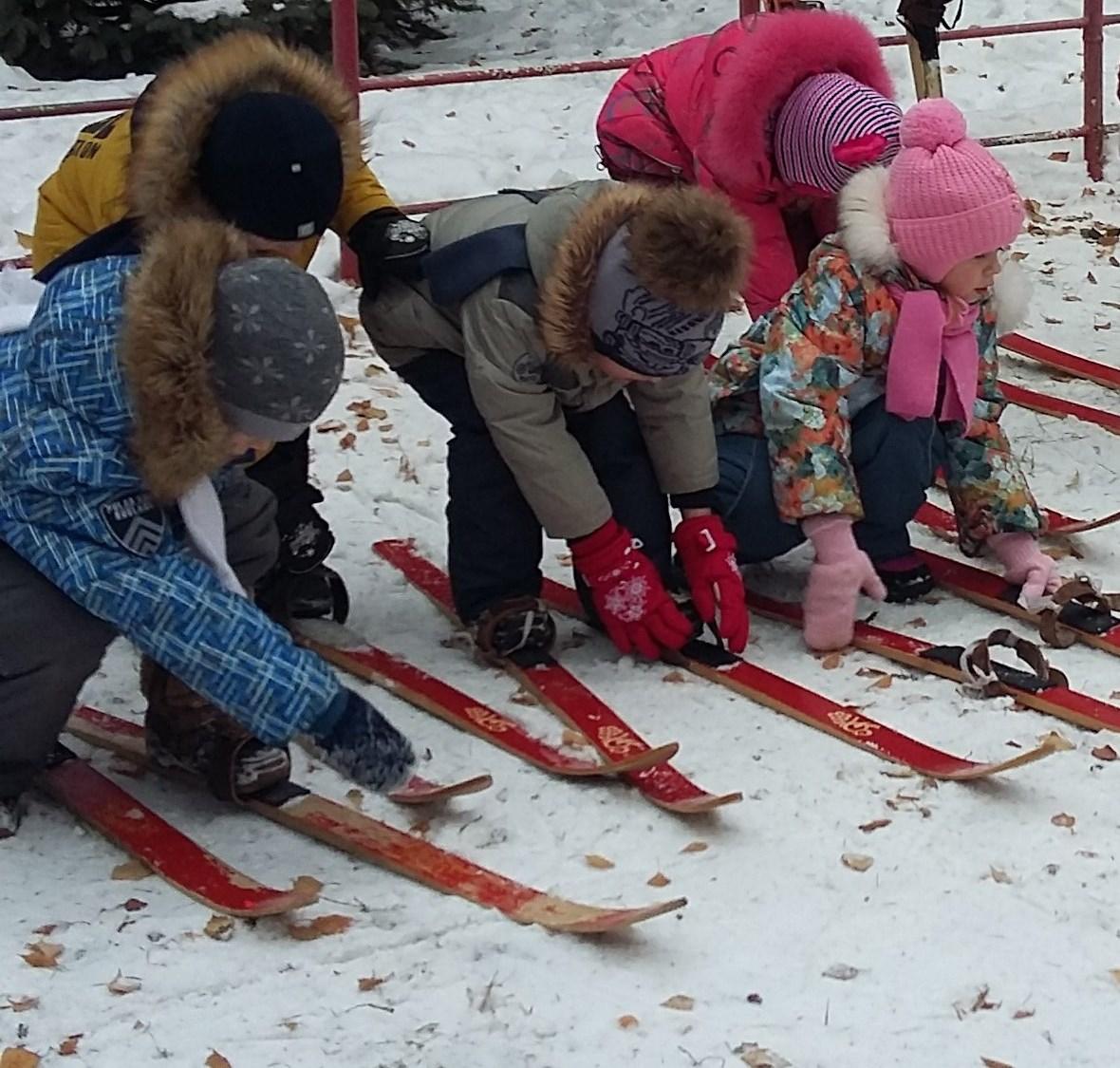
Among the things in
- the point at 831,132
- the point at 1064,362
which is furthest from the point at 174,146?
the point at 1064,362

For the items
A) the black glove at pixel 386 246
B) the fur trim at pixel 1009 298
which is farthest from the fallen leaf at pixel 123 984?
the fur trim at pixel 1009 298

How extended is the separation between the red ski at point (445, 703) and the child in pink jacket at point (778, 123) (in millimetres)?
1091

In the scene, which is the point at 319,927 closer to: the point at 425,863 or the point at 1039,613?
the point at 425,863

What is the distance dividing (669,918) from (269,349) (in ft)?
2.85

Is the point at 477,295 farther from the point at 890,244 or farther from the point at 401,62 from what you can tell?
the point at 401,62

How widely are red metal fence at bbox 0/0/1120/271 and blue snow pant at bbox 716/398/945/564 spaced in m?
2.21

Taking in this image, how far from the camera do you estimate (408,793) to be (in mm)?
2574

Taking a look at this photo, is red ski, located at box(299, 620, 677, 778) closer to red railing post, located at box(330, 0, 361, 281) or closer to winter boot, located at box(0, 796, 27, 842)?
winter boot, located at box(0, 796, 27, 842)

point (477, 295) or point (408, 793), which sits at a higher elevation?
point (477, 295)

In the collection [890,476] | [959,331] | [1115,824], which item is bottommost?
[1115,824]

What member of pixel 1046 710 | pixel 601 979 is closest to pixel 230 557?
pixel 601 979

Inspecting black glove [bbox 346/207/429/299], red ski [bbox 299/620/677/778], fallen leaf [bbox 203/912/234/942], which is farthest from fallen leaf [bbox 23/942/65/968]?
black glove [bbox 346/207/429/299]

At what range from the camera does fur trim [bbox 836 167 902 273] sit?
10.1 ft

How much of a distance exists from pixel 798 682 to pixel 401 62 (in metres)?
5.65
